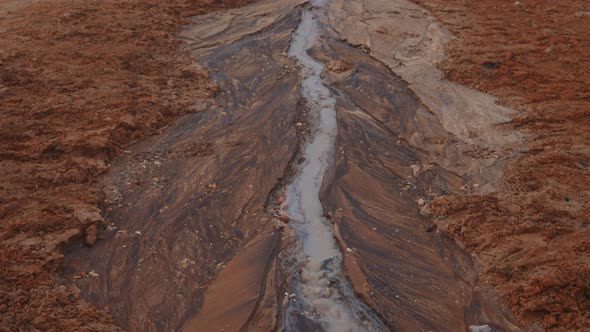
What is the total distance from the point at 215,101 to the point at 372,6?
6845 mm

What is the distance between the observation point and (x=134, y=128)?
765cm

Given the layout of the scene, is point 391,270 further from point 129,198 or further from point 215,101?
point 215,101

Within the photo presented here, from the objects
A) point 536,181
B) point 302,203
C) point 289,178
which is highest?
point 536,181

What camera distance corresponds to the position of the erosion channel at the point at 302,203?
5039 mm

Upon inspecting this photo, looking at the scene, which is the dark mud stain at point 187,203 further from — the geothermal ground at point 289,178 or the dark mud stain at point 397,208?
the dark mud stain at point 397,208

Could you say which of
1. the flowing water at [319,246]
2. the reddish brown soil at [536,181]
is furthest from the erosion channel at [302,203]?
the reddish brown soil at [536,181]

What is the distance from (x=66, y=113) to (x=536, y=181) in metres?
7.24

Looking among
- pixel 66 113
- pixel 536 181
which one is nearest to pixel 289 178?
pixel 536 181

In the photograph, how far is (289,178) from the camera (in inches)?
277

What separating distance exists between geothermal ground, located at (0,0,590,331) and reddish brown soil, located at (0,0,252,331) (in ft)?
0.10

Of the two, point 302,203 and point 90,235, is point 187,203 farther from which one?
point 302,203

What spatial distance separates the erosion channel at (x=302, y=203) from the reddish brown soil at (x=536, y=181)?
292 mm

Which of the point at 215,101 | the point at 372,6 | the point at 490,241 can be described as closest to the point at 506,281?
the point at 490,241

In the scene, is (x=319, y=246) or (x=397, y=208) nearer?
(x=319, y=246)
